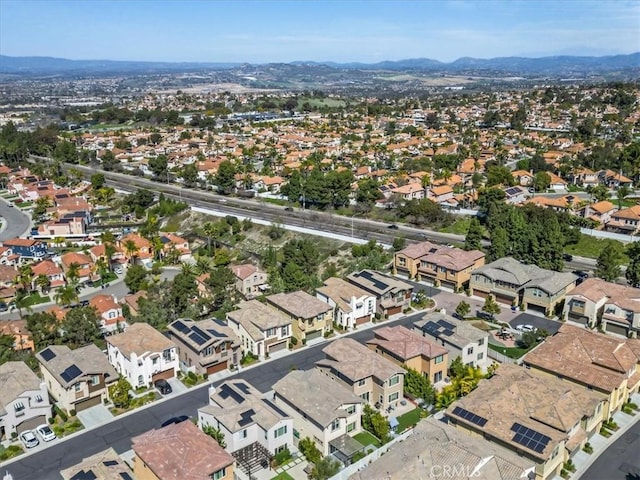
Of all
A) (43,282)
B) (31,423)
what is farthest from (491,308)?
(43,282)

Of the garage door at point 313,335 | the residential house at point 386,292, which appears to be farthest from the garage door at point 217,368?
the residential house at point 386,292

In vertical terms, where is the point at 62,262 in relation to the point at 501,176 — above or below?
below

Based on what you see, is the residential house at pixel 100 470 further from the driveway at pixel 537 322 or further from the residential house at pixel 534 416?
the driveway at pixel 537 322

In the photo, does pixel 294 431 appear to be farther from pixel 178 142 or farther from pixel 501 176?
pixel 178 142

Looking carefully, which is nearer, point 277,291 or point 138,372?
point 138,372

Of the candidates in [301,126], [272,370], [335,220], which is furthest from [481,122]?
[272,370]

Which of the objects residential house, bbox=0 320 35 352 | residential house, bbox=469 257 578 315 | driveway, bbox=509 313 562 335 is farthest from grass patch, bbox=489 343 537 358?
residential house, bbox=0 320 35 352

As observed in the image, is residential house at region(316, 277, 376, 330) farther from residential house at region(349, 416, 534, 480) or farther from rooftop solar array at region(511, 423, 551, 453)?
rooftop solar array at region(511, 423, 551, 453)
